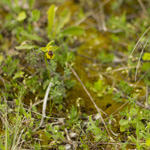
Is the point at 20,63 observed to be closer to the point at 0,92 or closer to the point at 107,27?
the point at 0,92

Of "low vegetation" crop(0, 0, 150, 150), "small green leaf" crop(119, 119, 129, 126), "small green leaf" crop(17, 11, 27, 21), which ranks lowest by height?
"small green leaf" crop(119, 119, 129, 126)

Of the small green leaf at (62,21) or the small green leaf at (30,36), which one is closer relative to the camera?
the small green leaf at (30,36)

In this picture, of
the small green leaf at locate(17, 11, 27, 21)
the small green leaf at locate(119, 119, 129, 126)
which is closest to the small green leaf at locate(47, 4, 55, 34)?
the small green leaf at locate(17, 11, 27, 21)

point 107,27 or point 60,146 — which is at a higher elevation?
point 107,27

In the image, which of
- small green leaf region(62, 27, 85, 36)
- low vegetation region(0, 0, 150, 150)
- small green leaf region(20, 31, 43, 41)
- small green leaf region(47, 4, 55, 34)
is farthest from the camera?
small green leaf region(62, 27, 85, 36)

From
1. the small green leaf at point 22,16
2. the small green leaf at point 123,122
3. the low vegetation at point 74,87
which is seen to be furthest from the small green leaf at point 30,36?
the small green leaf at point 123,122

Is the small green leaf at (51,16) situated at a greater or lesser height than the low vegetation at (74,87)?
greater

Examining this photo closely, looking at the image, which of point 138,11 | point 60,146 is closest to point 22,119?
point 60,146

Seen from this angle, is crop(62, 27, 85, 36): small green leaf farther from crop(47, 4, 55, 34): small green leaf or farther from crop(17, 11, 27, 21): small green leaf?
crop(17, 11, 27, 21): small green leaf

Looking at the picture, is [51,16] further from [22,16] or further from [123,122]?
[123,122]

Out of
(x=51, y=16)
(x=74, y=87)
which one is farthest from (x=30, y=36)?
(x=74, y=87)

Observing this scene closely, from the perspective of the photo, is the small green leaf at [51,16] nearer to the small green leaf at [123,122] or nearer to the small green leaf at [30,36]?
the small green leaf at [30,36]
